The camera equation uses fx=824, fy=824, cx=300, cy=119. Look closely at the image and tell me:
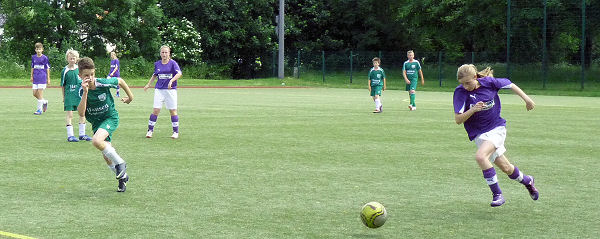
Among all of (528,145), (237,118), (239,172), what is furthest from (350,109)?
(239,172)

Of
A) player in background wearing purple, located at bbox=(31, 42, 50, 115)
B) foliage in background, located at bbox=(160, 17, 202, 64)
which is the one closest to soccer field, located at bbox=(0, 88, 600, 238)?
player in background wearing purple, located at bbox=(31, 42, 50, 115)

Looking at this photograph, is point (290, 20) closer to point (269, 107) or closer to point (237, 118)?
point (269, 107)

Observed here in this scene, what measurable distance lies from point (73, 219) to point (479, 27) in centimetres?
4728

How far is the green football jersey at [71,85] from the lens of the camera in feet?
49.8

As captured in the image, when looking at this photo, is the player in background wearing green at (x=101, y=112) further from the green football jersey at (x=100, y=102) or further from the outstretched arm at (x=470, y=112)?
the outstretched arm at (x=470, y=112)

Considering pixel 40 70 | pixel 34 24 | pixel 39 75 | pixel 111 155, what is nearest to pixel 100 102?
A: pixel 111 155

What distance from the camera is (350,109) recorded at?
25297 mm

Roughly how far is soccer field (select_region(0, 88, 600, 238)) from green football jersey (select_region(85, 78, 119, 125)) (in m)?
→ 0.83

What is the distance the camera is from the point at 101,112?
9.90 metres

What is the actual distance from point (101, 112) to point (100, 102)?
122mm

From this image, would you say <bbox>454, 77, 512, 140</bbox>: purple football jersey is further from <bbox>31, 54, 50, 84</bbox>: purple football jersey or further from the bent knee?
<bbox>31, 54, 50, 84</bbox>: purple football jersey

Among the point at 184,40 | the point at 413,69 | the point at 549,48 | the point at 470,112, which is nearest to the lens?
the point at 470,112

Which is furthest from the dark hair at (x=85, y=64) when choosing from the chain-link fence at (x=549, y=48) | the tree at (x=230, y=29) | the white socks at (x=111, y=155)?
the tree at (x=230, y=29)

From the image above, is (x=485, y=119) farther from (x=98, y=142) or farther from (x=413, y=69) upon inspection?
(x=413, y=69)
